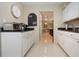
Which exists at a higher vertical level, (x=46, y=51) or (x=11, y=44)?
(x=11, y=44)

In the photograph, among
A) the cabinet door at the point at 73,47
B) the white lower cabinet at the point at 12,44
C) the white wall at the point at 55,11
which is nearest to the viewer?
the cabinet door at the point at 73,47

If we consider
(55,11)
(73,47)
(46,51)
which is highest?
(55,11)

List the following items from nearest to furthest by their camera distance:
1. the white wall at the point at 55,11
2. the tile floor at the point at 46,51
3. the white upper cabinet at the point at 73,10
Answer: the white upper cabinet at the point at 73,10 → the tile floor at the point at 46,51 → the white wall at the point at 55,11

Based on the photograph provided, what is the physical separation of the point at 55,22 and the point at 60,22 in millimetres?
294

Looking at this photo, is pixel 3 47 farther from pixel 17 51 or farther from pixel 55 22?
pixel 55 22

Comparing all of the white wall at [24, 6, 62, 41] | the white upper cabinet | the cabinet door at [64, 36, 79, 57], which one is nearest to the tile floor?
the cabinet door at [64, 36, 79, 57]

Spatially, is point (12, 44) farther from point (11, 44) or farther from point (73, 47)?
point (73, 47)

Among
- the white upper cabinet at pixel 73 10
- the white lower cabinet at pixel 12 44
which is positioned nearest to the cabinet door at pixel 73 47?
the white upper cabinet at pixel 73 10

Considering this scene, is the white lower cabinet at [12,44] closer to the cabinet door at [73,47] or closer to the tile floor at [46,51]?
the tile floor at [46,51]

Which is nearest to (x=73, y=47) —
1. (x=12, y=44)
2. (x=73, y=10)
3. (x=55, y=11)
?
(x=12, y=44)

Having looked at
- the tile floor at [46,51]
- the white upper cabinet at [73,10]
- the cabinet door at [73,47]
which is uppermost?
the white upper cabinet at [73,10]

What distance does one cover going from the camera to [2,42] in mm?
3264

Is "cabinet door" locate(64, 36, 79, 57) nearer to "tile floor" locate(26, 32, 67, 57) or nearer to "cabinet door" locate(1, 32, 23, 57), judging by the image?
"tile floor" locate(26, 32, 67, 57)

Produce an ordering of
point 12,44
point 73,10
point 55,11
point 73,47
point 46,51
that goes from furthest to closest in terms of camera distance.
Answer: point 55,11 < point 46,51 < point 73,10 < point 12,44 < point 73,47
